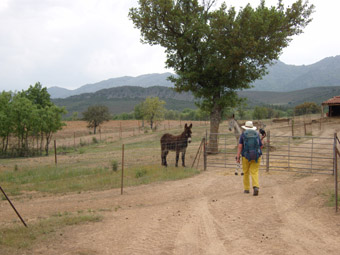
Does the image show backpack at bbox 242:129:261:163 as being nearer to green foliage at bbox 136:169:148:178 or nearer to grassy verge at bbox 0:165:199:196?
grassy verge at bbox 0:165:199:196

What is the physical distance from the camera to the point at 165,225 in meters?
6.25

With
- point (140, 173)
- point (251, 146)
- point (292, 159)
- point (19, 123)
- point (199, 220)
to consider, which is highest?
point (19, 123)

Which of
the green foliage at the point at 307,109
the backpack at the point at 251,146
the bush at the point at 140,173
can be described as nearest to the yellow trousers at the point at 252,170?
the backpack at the point at 251,146

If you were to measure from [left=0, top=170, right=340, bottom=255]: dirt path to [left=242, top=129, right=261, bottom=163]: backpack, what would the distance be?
117cm

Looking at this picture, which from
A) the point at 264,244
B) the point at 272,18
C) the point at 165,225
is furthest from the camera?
the point at 272,18

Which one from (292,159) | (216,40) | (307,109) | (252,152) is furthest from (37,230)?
(307,109)

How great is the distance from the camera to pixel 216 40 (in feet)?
54.9

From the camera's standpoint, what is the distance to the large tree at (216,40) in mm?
15806

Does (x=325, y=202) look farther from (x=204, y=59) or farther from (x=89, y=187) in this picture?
(x=204, y=59)

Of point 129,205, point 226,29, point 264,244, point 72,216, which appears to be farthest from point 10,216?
point 226,29

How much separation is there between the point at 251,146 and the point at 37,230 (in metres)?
5.73

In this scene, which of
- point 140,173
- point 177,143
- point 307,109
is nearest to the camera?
point 140,173

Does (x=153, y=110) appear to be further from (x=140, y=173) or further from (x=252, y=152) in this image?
(x=252, y=152)

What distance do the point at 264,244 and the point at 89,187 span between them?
24.6 feet
